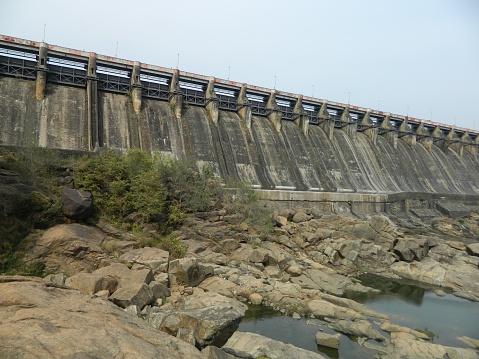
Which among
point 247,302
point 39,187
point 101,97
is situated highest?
point 101,97

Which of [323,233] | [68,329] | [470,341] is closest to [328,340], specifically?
[470,341]

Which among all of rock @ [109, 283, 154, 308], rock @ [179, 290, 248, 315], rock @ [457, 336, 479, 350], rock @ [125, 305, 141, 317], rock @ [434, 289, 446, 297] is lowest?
rock @ [457, 336, 479, 350]

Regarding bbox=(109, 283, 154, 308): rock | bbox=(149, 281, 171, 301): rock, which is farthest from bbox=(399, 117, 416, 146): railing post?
bbox=(109, 283, 154, 308): rock

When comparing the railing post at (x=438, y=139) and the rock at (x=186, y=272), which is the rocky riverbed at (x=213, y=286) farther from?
the railing post at (x=438, y=139)

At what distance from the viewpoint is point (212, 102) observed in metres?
32.7

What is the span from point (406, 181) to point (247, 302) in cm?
3671

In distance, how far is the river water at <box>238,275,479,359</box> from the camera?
9766 mm

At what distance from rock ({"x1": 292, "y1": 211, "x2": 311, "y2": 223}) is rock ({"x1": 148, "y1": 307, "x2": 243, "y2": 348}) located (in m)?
14.1

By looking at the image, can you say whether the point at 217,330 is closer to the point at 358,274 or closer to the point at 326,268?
the point at 326,268

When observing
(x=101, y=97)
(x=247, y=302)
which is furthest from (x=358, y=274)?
(x=101, y=97)

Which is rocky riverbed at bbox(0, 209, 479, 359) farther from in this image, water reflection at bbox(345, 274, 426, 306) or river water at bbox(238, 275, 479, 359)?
water reflection at bbox(345, 274, 426, 306)

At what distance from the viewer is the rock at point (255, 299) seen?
11.9m

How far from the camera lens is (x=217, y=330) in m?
7.75

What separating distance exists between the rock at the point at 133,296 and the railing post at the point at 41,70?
23.4m
